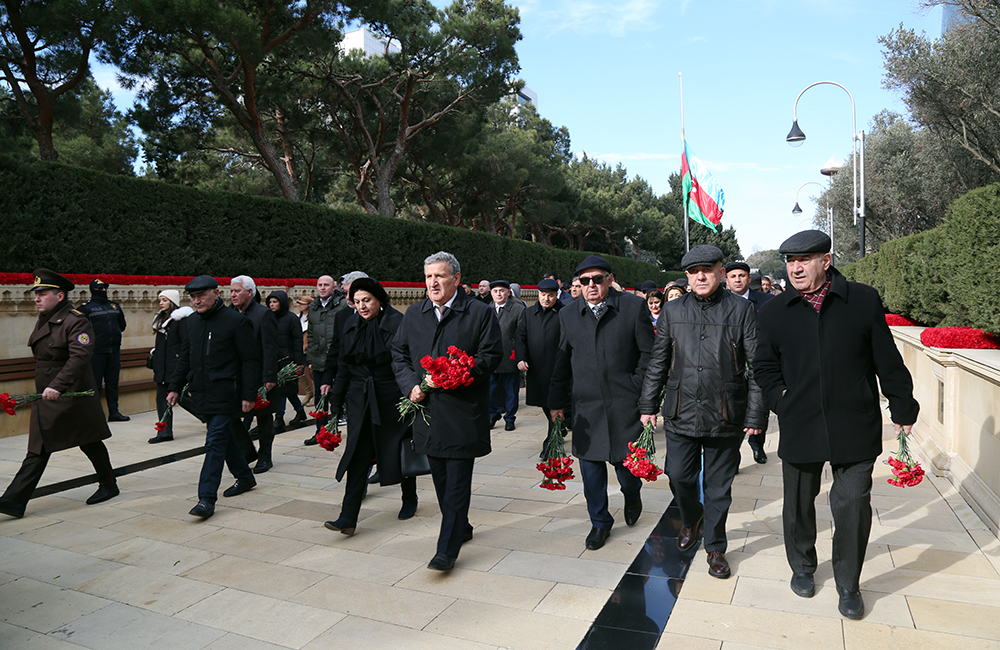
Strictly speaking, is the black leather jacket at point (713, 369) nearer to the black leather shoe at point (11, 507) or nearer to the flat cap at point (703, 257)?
the flat cap at point (703, 257)

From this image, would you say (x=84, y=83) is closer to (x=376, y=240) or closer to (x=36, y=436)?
(x=376, y=240)

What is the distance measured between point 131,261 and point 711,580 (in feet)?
34.9

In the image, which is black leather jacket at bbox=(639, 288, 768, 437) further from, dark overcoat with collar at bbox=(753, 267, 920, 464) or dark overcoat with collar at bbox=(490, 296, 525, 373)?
dark overcoat with collar at bbox=(490, 296, 525, 373)

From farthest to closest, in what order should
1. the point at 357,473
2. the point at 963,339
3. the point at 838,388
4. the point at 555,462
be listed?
1. the point at 963,339
2. the point at 357,473
3. the point at 555,462
4. the point at 838,388

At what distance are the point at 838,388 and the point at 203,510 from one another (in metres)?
4.71

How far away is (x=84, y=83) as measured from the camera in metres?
17.0

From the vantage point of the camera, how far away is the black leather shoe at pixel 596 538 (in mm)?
4607

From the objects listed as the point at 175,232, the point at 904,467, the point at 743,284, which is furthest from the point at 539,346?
the point at 175,232

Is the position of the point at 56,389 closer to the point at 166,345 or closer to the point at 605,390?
the point at 166,345

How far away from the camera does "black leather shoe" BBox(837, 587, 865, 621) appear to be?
3.47 meters

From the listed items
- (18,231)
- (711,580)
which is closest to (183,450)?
(18,231)

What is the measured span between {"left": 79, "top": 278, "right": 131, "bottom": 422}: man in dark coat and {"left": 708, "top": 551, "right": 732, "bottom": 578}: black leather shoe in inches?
344

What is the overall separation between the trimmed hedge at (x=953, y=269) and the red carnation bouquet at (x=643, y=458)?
404 centimetres

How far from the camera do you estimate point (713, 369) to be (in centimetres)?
416
